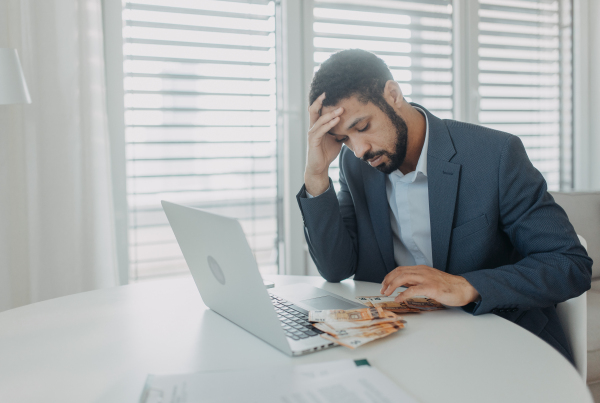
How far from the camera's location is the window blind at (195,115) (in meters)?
2.18

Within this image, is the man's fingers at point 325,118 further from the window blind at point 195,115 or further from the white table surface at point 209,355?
the window blind at point 195,115

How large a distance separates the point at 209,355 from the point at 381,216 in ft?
2.36

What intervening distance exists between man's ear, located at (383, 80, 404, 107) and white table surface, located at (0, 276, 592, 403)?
0.60 meters

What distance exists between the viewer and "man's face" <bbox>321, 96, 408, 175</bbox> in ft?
3.91

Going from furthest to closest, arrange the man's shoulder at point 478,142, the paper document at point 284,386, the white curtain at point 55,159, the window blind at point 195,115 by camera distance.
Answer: the window blind at point 195,115 < the white curtain at point 55,159 < the man's shoulder at point 478,142 < the paper document at point 284,386

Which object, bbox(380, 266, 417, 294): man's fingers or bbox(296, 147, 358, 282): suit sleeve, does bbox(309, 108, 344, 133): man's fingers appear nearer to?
bbox(296, 147, 358, 282): suit sleeve

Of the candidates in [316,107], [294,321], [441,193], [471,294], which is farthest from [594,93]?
[294,321]

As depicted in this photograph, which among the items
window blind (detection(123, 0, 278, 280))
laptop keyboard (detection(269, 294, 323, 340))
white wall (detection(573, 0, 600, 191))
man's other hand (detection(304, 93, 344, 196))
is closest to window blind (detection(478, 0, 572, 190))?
white wall (detection(573, 0, 600, 191))

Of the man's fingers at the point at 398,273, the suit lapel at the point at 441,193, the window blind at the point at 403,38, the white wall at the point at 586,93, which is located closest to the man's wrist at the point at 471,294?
the man's fingers at the point at 398,273

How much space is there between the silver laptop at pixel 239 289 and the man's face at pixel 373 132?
0.43 meters

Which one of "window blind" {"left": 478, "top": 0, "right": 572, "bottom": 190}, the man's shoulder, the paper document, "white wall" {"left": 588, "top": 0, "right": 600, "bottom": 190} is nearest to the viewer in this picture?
the paper document

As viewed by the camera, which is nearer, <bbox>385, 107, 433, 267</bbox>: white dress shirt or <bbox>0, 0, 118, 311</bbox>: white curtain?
<bbox>385, 107, 433, 267</bbox>: white dress shirt

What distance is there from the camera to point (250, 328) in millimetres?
785

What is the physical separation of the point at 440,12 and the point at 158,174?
188 cm
